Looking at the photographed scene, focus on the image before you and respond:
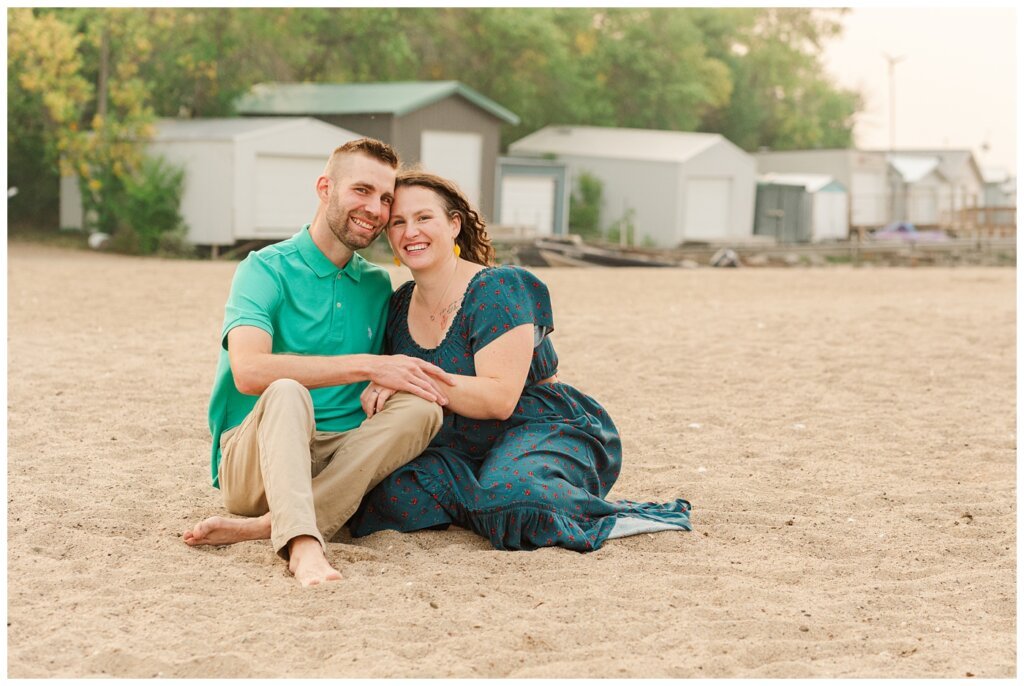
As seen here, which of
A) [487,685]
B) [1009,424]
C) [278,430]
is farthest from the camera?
[1009,424]

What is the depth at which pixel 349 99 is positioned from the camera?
24.9 meters

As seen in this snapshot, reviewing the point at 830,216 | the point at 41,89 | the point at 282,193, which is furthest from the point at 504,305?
the point at 830,216

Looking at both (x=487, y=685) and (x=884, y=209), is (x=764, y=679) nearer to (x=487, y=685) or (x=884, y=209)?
(x=487, y=685)

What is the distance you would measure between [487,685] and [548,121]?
31547 millimetres

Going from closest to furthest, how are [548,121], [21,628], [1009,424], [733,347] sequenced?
[21,628] → [1009,424] → [733,347] → [548,121]

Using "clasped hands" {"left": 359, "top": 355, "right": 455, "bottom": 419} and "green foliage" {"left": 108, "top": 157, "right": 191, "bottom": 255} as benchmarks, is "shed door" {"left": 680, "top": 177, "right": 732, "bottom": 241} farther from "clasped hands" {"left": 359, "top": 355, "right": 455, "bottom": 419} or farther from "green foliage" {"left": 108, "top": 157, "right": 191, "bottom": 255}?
"clasped hands" {"left": 359, "top": 355, "right": 455, "bottom": 419}

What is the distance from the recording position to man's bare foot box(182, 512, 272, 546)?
13.0 feet

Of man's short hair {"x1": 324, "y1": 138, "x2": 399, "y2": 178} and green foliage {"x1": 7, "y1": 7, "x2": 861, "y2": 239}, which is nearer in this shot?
man's short hair {"x1": 324, "y1": 138, "x2": 399, "y2": 178}

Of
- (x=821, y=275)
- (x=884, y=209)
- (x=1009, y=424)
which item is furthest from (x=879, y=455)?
(x=884, y=209)

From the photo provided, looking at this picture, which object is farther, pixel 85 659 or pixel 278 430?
pixel 278 430

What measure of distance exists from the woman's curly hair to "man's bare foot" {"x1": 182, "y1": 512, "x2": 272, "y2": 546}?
1.19 m

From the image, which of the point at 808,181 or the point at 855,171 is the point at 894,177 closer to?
the point at 855,171

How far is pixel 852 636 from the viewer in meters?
3.35

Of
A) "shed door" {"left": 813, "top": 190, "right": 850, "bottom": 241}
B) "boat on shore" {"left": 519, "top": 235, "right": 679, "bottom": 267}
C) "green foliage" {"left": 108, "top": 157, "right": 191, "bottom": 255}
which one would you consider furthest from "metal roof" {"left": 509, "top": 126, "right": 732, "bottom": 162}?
"green foliage" {"left": 108, "top": 157, "right": 191, "bottom": 255}
